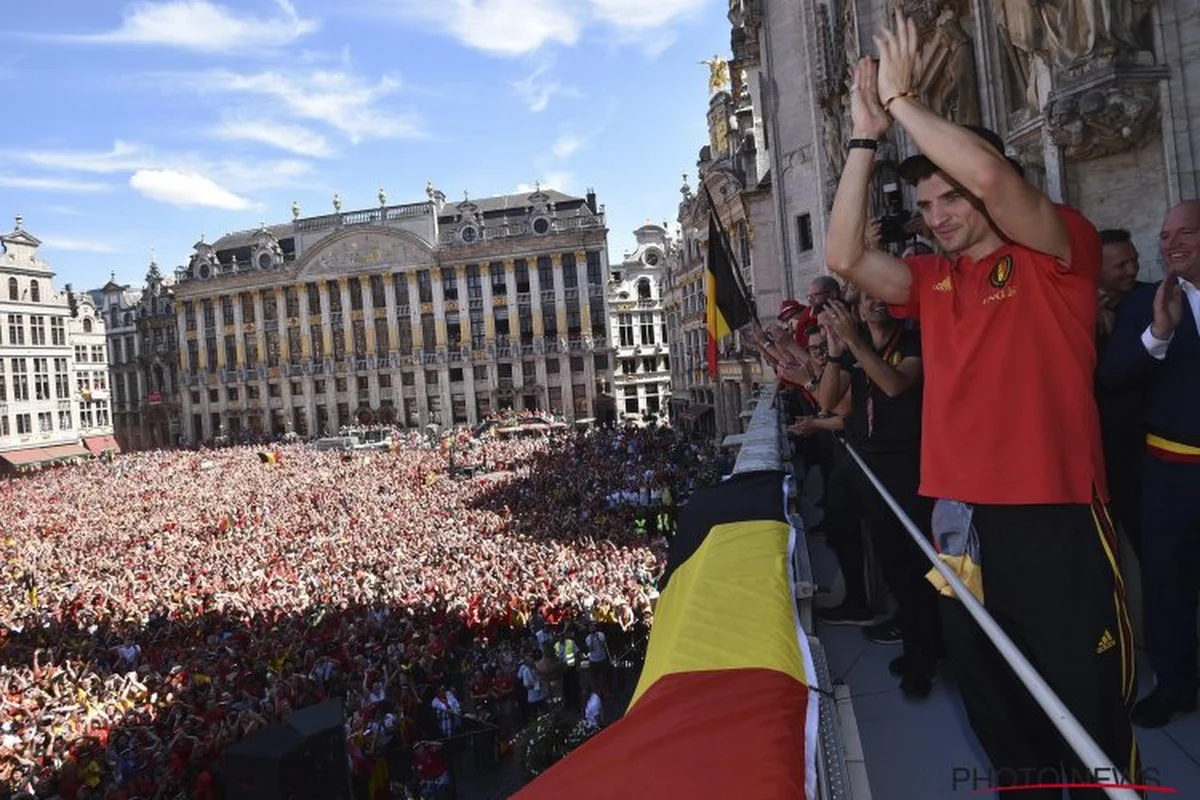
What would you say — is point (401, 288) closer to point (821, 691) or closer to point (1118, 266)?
point (1118, 266)

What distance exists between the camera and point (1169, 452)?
3.41 meters

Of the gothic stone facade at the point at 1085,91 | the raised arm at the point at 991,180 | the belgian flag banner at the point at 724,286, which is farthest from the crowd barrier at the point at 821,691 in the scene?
the belgian flag banner at the point at 724,286

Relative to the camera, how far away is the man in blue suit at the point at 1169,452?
9.93 ft

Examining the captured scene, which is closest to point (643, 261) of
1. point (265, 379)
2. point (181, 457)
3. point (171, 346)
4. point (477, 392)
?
point (477, 392)

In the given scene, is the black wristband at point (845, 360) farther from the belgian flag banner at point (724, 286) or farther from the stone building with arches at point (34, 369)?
the stone building with arches at point (34, 369)

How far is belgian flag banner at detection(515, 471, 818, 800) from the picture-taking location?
2334 millimetres

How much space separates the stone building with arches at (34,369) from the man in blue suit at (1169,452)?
6993 cm

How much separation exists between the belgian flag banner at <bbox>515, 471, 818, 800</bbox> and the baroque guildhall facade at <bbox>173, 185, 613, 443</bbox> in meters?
65.6

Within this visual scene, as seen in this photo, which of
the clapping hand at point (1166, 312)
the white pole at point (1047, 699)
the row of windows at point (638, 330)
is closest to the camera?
the white pole at point (1047, 699)

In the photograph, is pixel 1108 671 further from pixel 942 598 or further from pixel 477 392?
pixel 477 392

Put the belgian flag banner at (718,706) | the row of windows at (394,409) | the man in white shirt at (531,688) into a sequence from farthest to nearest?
the row of windows at (394,409)
the man in white shirt at (531,688)
the belgian flag banner at (718,706)

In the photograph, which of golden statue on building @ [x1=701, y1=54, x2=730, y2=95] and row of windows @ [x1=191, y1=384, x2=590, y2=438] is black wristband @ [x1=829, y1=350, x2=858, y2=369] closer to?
golden statue on building @ [x1=701, y1=54, x2=730, y2=95]

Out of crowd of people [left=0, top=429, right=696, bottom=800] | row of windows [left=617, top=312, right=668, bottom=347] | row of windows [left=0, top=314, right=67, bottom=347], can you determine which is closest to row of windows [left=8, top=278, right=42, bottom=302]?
row of windows [left=0, top=314, right=67, bottom=347]

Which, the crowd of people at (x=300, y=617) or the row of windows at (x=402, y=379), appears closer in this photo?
the crowd of people at (x=300, y=617)
